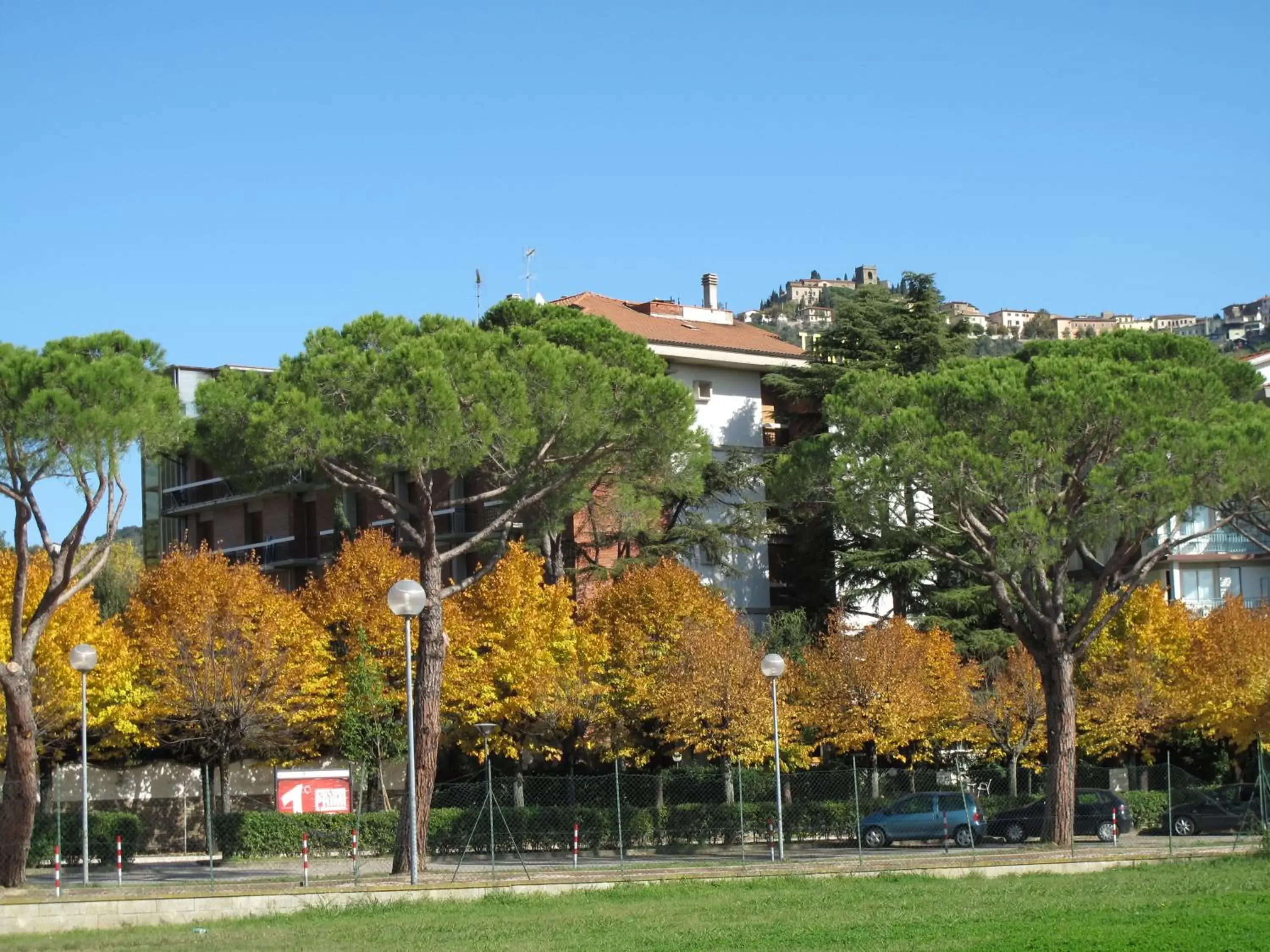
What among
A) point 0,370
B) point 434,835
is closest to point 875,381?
point 434,835

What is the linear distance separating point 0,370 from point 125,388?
186 centimetres

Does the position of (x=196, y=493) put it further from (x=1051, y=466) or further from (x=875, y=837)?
(x=1051, y=466)

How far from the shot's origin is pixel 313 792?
86.6 ft

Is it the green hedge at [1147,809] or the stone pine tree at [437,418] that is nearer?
the stone pine tree at [437,418]

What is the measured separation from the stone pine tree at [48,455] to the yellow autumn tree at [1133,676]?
27374 millimetres

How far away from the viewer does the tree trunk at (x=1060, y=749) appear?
2920 cm

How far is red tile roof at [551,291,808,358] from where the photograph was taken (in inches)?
2111

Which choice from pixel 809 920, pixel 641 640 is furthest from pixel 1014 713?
pixel 809 920

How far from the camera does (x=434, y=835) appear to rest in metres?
32.8

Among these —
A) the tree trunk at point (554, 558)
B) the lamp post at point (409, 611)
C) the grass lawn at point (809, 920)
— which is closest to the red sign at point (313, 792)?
the lamp post at point (409, 611)

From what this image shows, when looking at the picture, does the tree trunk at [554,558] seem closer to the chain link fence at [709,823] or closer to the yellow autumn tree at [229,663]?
the yellow autumn tree at [229,663]

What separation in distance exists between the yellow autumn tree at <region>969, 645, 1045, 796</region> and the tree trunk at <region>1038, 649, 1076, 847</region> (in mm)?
11360

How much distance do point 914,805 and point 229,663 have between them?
682 inches

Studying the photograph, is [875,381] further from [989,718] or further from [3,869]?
[3,869]
